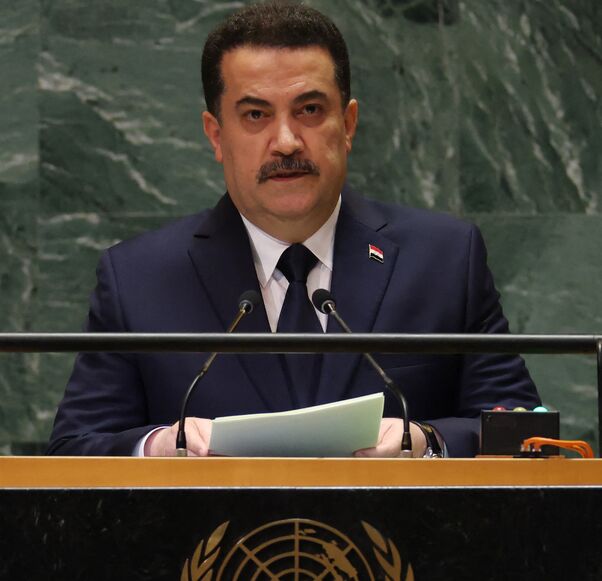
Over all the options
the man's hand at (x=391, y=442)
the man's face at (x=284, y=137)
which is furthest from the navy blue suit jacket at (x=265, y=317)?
the man's hand at (x=391, y=442)

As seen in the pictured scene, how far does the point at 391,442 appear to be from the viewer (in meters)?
2.55

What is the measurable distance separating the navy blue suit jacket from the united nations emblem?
1013 millimetres

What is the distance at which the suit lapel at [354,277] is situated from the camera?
124 inches

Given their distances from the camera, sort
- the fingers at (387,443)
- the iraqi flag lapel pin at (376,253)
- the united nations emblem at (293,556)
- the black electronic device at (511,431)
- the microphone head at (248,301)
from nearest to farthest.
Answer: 1. the united nations emblem at (293,556)
2. the black electronic device at (511,431)
3. the fingers at (387,443)
4. the microphone head at (248,301)
5. the iraqi flag lapel pin at (376,253)

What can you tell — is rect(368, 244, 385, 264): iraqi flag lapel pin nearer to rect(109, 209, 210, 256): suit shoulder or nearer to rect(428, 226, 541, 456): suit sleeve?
rect(428, 226, 541, 456): suit sleeve

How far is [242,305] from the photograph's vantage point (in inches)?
102

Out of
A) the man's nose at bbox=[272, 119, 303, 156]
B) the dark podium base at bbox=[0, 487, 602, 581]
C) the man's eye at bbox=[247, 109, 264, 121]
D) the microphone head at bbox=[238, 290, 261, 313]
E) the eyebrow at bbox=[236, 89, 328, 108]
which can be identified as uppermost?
the eyebrow at bbox=[236, 89, 328, 108]

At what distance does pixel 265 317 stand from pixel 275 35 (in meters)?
0.71

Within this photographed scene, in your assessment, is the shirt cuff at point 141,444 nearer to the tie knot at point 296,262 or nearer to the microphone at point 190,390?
the microphone at point 190,390

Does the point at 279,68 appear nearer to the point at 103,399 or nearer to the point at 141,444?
the point at 103,399

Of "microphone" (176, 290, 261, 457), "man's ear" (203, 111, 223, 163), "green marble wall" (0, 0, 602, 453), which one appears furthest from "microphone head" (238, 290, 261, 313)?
"green marble wall" (0, 0, 602, 453)

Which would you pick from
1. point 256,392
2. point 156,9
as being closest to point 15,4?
point 156,9

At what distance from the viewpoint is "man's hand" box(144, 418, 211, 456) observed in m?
2.53

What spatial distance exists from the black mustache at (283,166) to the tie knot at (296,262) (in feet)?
0.62
